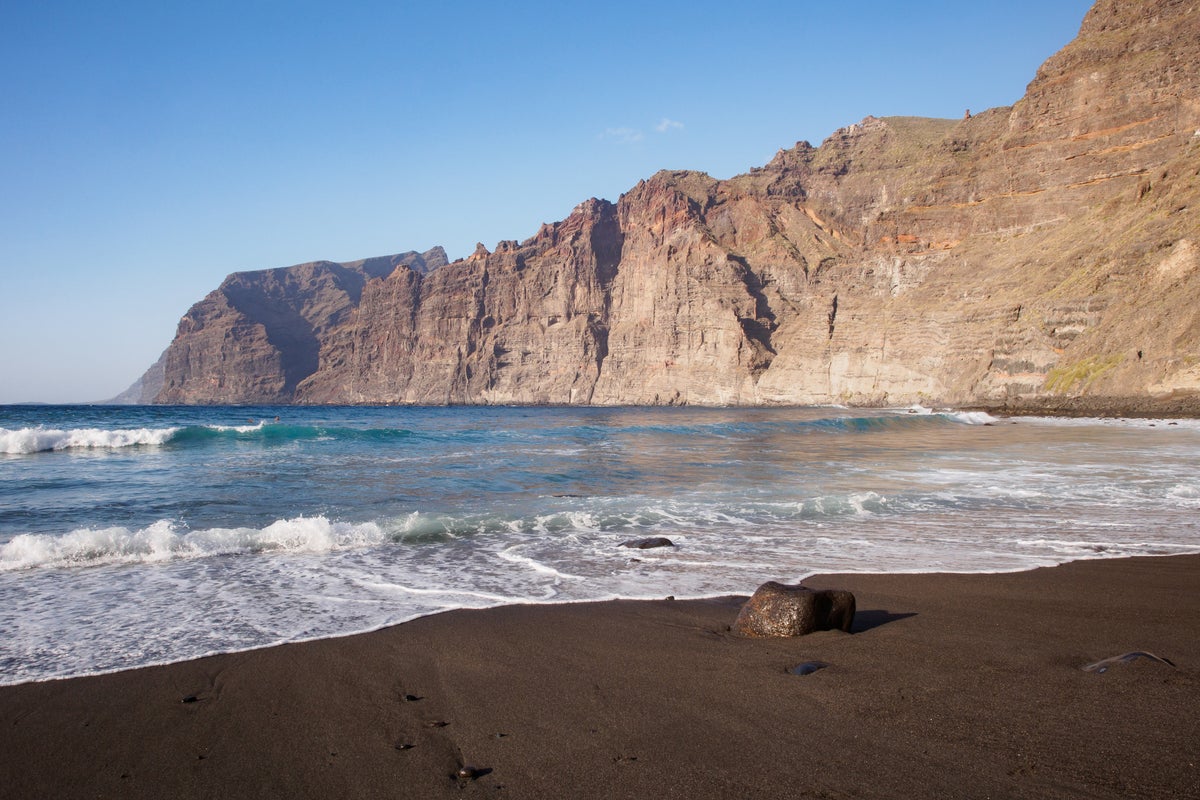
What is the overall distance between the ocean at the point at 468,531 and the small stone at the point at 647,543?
21 cm

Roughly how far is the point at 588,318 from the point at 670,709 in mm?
169000

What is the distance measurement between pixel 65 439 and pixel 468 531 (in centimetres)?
2361

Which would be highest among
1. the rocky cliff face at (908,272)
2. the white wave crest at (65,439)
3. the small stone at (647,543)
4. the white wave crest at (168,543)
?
the rocky cliff face at (908,272)

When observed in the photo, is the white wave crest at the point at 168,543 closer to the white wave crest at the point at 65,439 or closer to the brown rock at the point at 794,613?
the brown rock at the point at 794,613

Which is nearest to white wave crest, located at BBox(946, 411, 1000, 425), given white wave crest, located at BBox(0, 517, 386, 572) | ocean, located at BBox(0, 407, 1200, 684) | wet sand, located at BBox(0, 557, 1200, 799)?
ocean, located at BBox(0, 407, 1200, 684)

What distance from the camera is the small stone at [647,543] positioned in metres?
8.98

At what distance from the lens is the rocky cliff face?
172ft

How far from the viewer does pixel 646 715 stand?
3.88 metres

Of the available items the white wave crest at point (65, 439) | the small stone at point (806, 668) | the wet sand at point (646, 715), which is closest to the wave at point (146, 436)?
the white wave crest at point (65, 439)

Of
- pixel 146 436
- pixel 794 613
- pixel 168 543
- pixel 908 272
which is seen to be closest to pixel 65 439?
pixel 146 436

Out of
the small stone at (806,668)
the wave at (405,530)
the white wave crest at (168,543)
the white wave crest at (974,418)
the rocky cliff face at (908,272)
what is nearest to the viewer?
the small stone at (806,668)

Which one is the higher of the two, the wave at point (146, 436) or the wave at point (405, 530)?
the wave at point (146, 436)

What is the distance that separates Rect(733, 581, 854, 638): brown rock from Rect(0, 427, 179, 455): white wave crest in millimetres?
28080

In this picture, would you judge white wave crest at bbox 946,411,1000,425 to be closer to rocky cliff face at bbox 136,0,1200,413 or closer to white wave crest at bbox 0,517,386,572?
rocky cliff face at bbox 136,0,1200,413
